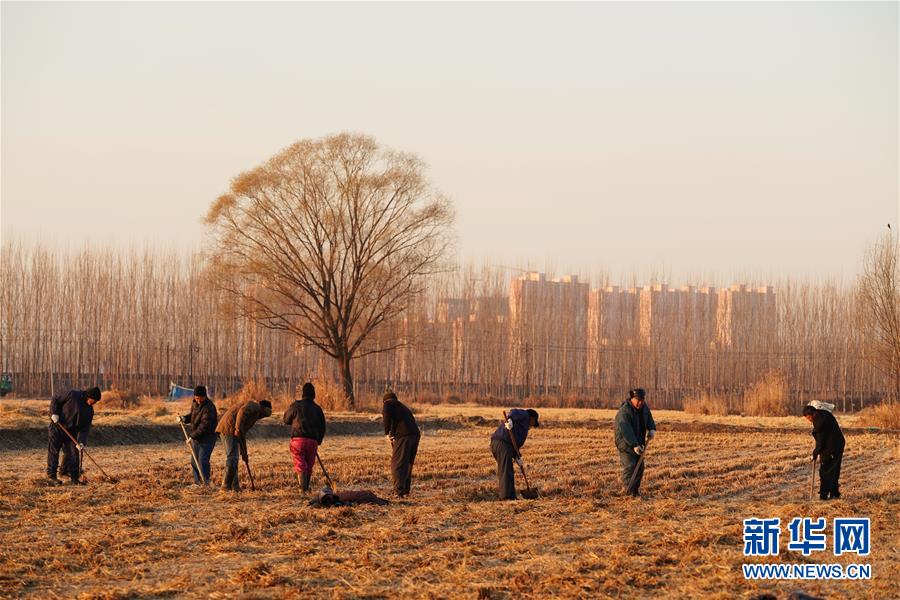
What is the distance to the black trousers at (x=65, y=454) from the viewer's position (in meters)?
17.8

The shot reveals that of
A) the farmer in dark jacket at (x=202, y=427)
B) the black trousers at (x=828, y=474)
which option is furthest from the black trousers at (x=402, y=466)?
the black trousers at (x=828, y=474)

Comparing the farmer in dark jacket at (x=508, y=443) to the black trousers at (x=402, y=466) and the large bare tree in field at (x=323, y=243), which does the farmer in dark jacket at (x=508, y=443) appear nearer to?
the black trousers at (x=402, y=466)

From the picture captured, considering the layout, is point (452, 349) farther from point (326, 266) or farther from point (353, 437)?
point (353, 437)

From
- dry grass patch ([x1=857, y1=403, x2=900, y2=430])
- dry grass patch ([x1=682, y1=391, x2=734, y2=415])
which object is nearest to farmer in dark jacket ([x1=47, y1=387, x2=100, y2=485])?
dry grass patch ([x1=857, y1=403, x2=900, y2=430])

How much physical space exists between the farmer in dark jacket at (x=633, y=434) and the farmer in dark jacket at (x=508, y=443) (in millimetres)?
1370

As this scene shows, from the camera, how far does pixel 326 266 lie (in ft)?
156

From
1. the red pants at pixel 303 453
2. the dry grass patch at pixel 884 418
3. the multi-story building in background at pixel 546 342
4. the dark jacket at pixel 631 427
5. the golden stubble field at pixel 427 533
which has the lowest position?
the golden stubble field at pixel 427 533

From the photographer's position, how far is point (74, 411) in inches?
702

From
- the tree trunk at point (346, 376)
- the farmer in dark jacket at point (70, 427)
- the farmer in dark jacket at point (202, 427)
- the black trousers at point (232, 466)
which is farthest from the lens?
the tree trunk at point (346, 376)

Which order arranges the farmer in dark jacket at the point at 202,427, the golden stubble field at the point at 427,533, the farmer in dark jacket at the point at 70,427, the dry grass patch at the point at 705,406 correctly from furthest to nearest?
the dry grass patch at the point at 705,406, the farmer in dark jacket at the point at 70,427, the farmer in dark jacket at the point at 202,427, the golden stubble field at the point at 427,533

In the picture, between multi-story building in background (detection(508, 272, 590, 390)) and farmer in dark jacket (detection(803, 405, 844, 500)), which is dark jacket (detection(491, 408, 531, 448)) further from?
multi-story building in background (detection(508, 272, 590, 390))

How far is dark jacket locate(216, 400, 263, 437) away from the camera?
16.9 meters

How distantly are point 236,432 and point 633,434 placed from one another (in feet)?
19.0

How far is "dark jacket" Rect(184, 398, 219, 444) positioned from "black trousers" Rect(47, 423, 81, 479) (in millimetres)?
2007
